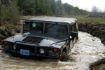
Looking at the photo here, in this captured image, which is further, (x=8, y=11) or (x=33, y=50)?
(x=8, y=11)

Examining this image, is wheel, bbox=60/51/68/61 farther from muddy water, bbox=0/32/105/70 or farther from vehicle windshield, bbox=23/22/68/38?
vehicle windshield, bbox=23/22/68/38

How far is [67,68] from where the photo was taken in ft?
33.8

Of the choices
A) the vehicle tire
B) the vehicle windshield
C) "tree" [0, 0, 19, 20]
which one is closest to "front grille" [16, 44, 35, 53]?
the vehicle tire

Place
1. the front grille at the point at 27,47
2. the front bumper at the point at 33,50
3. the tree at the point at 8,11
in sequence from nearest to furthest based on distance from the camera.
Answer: the front bumper at the point at 33,50 → the front grille at the point at 27,47 → the tree at the point at 8,11

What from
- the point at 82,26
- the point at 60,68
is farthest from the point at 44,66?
the point at 82,26

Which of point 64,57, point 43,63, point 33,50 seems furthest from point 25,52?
point 64,57

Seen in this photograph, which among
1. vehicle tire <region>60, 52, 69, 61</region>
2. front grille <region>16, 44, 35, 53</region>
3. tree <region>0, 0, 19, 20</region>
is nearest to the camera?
front grille <region>16, 44, 35, 53</region>

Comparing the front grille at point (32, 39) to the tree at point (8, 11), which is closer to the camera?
the front grille at point (32, 39)

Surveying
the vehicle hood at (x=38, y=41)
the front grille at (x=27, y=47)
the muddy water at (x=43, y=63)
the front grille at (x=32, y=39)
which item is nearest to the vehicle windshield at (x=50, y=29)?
the vehicle hood at (x=38, y=41)

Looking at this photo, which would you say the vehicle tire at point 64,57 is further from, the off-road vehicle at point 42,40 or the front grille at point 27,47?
the front grille at point 27,47

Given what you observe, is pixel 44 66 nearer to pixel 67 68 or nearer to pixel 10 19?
pixel 67 68

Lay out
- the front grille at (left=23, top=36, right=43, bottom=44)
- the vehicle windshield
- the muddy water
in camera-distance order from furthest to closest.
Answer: the vehicle windshield < the front grille at (left=23, top=36, right=43, bottom=44) < the muddy water

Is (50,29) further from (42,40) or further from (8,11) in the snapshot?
(8,11)

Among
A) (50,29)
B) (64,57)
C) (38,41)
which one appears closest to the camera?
(38,41)
